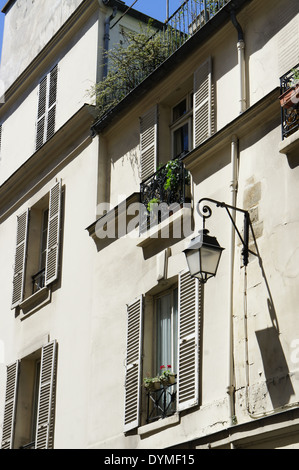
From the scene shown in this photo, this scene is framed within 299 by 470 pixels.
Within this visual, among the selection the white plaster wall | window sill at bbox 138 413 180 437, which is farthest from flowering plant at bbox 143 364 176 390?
the white plaster wall

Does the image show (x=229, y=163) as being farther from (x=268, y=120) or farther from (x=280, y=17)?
(x=280, y=17)

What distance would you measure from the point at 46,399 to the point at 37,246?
119 inches

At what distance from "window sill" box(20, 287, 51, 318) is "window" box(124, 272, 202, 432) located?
257cm

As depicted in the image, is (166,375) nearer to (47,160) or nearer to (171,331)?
(171,331)

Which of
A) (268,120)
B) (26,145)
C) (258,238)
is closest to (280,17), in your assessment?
(268,120)

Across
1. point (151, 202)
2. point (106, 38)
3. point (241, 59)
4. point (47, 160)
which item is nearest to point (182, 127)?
point (151, 202)

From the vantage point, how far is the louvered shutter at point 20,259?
1500cm

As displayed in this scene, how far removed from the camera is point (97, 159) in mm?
13781

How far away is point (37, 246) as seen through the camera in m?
15.3

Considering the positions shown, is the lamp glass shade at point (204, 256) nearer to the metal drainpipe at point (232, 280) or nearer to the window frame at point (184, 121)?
the metal drainpipe at point (232, 280)

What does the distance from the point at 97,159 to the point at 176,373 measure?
13.5 feet

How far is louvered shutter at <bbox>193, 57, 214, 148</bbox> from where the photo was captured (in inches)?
452

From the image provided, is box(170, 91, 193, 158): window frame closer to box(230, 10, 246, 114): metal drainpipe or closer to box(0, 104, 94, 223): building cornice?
box(230, 10, 246, 114): metal drainpipe

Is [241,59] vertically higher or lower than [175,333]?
higher
